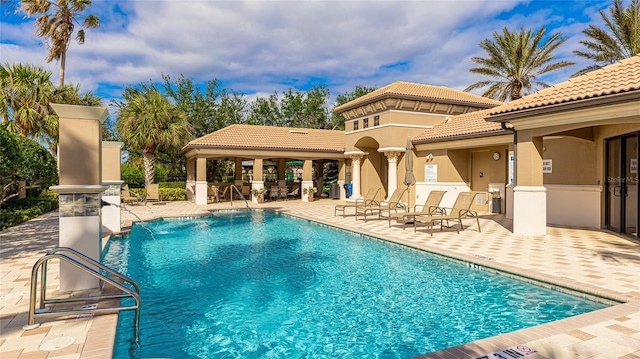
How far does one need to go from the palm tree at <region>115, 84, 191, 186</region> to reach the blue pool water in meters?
15.6

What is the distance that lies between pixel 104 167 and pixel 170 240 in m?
3.46

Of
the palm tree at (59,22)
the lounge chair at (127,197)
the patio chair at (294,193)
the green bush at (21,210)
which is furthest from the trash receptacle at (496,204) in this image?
the palm tree at (59,22)

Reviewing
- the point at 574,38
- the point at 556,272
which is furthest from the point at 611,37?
the point at 556,272

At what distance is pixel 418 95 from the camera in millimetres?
20016

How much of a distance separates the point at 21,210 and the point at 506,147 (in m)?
20.8

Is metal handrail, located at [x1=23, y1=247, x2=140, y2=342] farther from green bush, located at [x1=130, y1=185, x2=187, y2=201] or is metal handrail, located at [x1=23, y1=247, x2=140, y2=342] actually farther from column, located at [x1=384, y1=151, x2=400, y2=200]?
green bush, located at [x1=130, y1=185, x2=187, y2=201]

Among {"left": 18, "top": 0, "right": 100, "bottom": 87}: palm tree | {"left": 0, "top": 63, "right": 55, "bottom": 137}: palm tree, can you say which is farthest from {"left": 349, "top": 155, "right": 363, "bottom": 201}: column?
{"left": 18, "top": 0, "right": 100, "bottom": 87}: palm tree

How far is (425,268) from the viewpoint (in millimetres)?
7512

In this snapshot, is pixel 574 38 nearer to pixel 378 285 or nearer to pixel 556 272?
pixel 556 272

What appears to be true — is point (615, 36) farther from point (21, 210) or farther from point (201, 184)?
point (21, 210)

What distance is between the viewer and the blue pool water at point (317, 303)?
4344mm

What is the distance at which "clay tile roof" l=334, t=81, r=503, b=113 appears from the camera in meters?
19.8

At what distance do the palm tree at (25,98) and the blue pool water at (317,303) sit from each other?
1334cm

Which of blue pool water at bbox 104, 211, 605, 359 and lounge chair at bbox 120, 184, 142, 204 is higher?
lounge chair at bbox 120, 184, 142, 204
